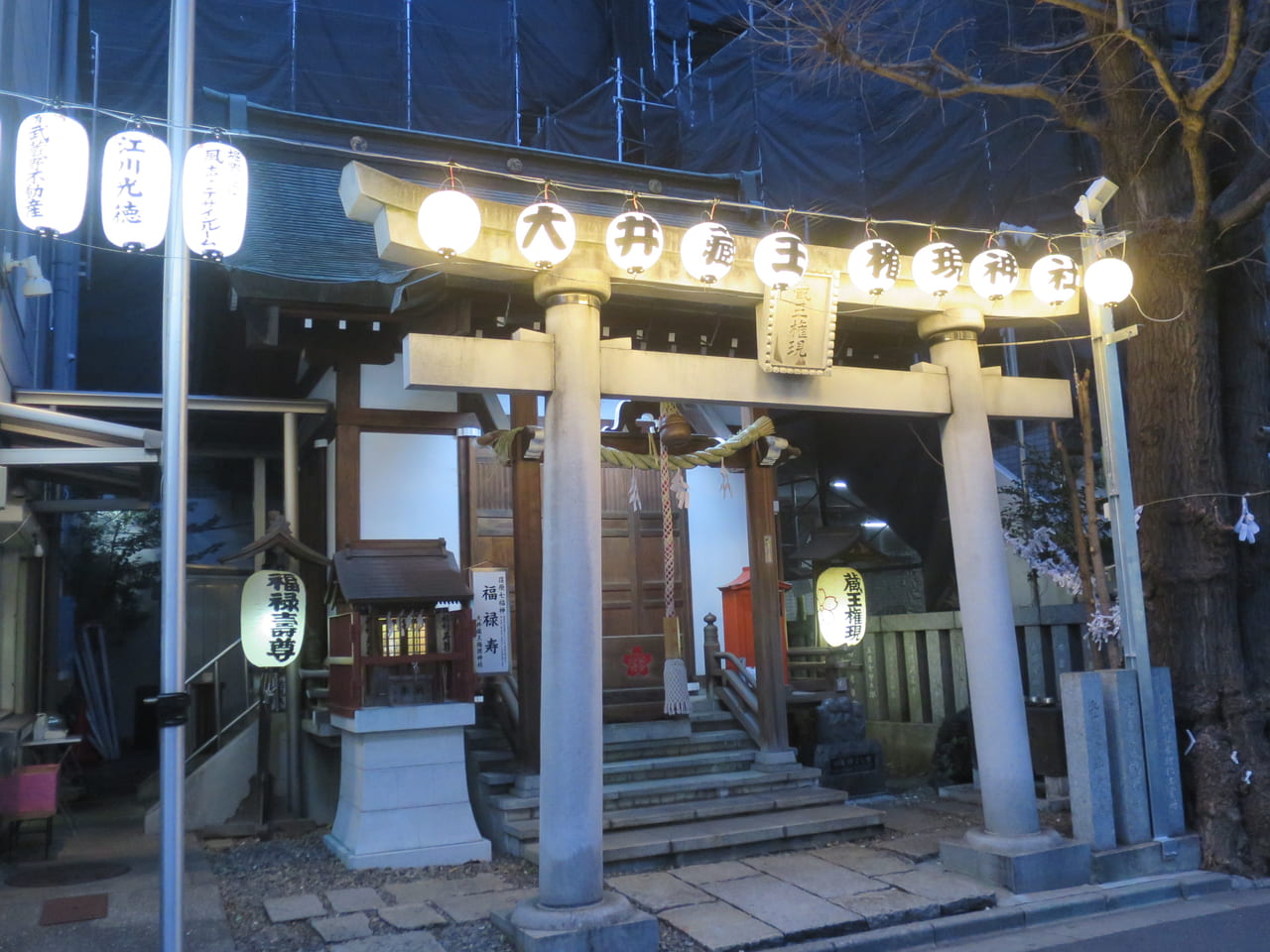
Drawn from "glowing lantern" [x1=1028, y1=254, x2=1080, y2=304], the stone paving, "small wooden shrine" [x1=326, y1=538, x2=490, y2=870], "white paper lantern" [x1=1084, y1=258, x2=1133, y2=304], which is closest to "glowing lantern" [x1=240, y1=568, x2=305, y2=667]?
"small wooden shrine" [x1=326, y1=538, x2=490, y2=870]

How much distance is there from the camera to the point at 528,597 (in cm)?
933

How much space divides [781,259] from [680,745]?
5654 mm

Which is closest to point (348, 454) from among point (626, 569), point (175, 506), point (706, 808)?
point (626, 569)

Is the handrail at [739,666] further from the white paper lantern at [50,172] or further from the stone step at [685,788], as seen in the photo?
the white paper lantern at [50,172]

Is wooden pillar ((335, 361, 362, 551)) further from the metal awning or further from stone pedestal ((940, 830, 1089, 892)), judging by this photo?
stone pedestal ((940, 830, 1089, 892))

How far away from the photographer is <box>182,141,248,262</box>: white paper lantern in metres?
6.94

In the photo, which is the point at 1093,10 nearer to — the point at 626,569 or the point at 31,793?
the point at 626,569

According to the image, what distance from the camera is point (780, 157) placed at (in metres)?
16.8

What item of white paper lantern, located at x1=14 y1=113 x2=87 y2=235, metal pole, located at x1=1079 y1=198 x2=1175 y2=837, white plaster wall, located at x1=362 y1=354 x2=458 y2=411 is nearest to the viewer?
white paper lantern, located at x1=14 y1=113 x2=87 y2=235

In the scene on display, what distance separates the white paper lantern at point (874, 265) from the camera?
800 cm

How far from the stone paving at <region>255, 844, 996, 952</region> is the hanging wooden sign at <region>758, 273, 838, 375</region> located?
13.6ft

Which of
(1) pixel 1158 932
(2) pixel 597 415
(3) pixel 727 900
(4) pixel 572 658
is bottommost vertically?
(1) pixel 1158 932

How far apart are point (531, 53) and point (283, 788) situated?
15867 millimetres

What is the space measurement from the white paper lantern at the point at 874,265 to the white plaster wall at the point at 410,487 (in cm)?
538
